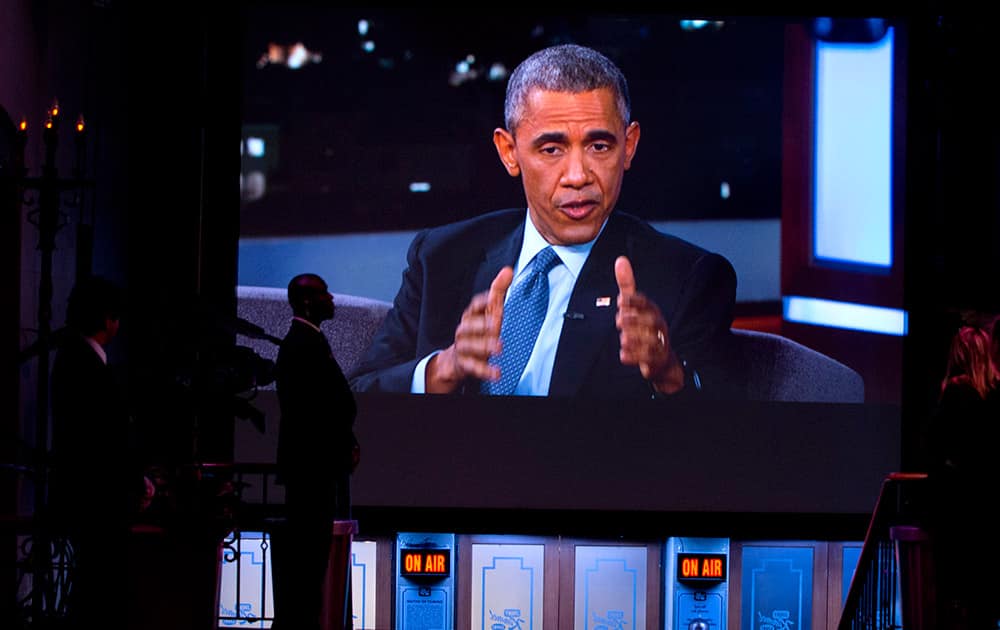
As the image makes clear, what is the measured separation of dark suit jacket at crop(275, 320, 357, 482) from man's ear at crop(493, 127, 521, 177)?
125 inches

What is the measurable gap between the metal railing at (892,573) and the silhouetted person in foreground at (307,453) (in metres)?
2.03

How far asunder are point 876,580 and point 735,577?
11.3 ft

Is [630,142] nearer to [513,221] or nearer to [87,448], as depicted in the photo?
[513,221]

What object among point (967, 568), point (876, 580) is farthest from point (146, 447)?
point (967, 568)

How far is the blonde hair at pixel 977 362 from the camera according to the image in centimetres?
445

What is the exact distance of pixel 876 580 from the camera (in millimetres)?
5176

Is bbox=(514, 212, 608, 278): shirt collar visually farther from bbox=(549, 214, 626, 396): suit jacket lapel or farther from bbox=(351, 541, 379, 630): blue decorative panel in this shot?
bbox=(351, 541, 379, 630): blue decorative panel

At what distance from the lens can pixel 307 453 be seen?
449 centimetres

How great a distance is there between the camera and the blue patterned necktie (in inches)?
296

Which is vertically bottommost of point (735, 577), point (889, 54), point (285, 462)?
point (735, 577)

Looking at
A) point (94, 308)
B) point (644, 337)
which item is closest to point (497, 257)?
point (644, 337)

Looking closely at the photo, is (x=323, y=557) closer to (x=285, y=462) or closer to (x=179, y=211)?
(x=285, y=462)

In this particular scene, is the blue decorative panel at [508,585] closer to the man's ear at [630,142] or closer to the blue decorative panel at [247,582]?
the blue decorative panel at [247,582]

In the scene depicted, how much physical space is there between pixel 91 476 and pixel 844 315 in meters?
5.09
